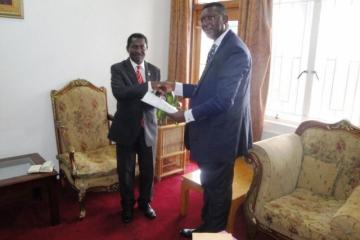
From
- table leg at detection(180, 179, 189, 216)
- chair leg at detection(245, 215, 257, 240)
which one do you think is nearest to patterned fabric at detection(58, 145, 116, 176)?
table leg at detection(180, 179, 189, 216)

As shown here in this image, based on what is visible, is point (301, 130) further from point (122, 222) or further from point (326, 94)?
point (122, 222)

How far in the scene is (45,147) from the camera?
302 centimetres

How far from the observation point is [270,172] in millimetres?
1985

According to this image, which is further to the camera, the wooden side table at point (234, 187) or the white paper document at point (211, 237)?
the wooden side table at point (234, 187)

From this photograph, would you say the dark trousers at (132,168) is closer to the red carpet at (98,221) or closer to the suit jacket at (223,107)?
the red carpet at (98,221)

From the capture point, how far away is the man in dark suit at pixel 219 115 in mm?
1668

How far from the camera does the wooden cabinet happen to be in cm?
312

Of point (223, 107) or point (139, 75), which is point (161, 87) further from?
point (223, 107)

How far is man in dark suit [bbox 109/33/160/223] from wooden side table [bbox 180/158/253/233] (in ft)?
0.89

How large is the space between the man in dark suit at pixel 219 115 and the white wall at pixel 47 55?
62.7 inches

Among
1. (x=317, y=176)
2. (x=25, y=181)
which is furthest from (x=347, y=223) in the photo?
(x=25, y=181)

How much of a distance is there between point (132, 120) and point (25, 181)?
0.87 m

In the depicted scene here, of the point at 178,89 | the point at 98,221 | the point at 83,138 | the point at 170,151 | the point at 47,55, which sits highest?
the point at 47,55

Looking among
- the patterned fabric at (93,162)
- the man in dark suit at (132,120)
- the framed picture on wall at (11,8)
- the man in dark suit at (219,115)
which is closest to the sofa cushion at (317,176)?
the man in dark suit at (219,115)
